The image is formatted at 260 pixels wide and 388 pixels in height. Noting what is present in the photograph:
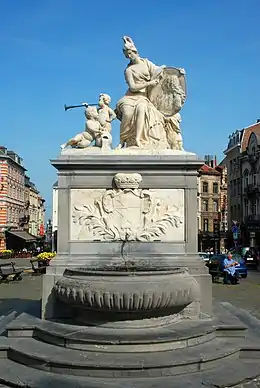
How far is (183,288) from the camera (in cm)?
707

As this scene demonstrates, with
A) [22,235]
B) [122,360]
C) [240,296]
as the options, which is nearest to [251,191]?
[22,235]

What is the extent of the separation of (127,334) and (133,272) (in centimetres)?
85

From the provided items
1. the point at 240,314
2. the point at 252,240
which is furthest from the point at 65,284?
the point at 252,240

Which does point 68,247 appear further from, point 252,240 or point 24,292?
point 252,240

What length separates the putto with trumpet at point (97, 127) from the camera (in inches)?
384

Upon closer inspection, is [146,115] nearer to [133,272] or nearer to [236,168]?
[133,272]

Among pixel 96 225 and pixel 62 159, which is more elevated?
pixel 62 159

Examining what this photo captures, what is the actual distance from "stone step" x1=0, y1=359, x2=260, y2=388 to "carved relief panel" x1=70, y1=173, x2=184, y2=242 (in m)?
3.15

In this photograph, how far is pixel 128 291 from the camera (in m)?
6.68

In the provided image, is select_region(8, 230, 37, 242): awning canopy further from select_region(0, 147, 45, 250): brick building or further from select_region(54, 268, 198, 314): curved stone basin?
select_region(54, 268, 198, 314): curved stone basin

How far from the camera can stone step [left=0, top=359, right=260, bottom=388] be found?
5.90 metres

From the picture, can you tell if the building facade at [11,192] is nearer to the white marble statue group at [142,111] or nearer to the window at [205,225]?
the window at [205,225]

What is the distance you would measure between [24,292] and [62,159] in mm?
9603

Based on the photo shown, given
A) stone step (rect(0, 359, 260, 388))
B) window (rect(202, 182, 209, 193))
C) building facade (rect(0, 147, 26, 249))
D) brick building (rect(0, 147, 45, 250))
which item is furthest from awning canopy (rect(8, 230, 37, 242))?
stone step (rect(0, 359, 260, 388))
